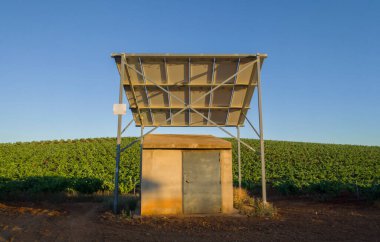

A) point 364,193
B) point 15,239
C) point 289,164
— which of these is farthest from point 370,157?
point 15,239

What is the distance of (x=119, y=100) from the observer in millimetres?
11906

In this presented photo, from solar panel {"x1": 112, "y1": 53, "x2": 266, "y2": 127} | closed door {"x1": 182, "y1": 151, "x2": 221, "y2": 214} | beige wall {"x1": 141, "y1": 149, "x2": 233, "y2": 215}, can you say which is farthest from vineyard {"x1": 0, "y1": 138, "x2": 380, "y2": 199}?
closed door {"x1": 182, "y1": 151, "x2": 221, "y2": 214}

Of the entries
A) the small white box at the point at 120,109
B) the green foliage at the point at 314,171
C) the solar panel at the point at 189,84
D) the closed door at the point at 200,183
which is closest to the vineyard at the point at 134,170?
the green foliage at the point at 314,171

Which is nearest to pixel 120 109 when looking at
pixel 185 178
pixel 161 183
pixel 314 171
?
pixel 161 183

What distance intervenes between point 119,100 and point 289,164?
957 inches

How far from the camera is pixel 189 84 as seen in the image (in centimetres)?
1277

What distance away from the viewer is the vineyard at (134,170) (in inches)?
750

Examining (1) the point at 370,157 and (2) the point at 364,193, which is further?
(1) the point at 370,157

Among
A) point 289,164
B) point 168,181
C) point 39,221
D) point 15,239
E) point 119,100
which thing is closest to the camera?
point 15,239

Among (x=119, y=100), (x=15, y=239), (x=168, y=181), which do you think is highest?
(x=119, y=100)

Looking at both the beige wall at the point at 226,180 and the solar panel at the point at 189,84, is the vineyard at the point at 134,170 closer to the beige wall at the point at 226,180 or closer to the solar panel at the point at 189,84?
the solar panel at the point at 189,84

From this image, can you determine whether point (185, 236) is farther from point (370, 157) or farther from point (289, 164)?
point (370, 157)

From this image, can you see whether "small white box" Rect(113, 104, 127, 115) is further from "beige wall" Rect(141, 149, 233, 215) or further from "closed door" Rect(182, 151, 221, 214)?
"closed door" Rect(182, 151, 221, 214)

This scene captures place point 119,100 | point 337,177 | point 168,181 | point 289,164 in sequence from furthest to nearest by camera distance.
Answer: point 289,164, point 337,177, point 119,100, point 168,181
